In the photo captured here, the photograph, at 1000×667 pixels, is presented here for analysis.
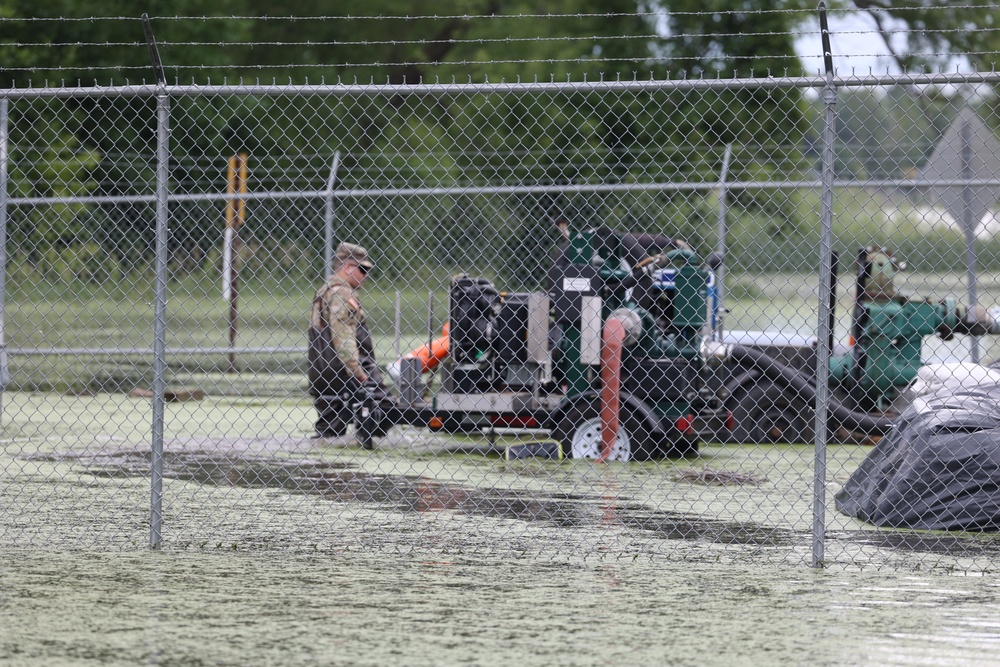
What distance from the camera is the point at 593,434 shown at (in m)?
8.80

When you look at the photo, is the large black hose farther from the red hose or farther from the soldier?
the soldier

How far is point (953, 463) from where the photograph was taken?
652cm

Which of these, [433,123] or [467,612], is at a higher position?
[433,123]

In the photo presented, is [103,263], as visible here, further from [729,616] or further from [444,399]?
[729,616]

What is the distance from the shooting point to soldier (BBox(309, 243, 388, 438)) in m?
9.51

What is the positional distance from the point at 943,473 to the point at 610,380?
98.7 inches

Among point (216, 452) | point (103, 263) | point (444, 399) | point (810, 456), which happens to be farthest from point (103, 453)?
point (103, 263)

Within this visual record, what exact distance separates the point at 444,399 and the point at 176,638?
464 cm

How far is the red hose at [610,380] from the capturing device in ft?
28.0

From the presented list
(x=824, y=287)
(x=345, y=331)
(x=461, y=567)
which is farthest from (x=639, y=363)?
(x=461, y=567)

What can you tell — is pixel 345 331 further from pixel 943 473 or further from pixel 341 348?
pixel 943 473

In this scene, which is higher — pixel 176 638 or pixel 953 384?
pixel 953 384

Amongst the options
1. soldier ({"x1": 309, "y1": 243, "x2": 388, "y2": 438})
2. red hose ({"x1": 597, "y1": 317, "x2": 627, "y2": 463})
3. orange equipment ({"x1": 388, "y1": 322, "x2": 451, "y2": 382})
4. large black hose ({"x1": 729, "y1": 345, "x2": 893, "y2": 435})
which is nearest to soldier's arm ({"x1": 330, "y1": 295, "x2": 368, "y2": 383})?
soldier ({"x1": 309, "y1": 243, "x2": 388, "y2": 438})

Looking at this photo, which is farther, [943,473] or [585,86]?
[943,473]
